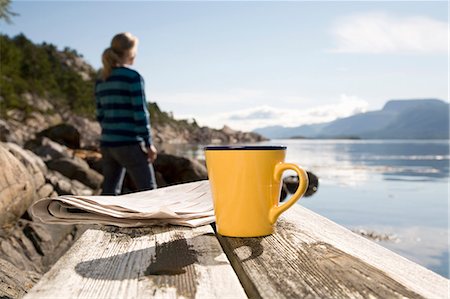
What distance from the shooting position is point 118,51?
4.04 metres

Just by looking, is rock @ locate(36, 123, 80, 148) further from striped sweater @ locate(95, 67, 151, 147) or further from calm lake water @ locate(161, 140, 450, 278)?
striped sweater @ locate(95, 67, 151, 147)

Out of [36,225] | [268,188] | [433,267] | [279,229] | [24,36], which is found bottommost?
[433,267]

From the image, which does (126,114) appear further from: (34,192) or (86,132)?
(86,132)

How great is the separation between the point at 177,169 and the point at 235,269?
34.4 ft

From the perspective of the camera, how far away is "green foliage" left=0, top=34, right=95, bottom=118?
43.2 meters

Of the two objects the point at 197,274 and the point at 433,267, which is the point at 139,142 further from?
the point at 433,267

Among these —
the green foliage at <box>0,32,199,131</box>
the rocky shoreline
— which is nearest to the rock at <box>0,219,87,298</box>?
the rocky shoreline

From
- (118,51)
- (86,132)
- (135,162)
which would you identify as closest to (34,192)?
(135,162)

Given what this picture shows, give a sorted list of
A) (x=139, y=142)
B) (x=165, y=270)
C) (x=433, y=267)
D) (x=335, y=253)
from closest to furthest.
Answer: (x=165, y=270)
(x=335, y=253)
(x=139, y=142)
(x=433, y=267)

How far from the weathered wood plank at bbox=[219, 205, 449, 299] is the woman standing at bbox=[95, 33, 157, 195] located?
9.88 feet

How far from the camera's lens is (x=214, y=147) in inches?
43.0

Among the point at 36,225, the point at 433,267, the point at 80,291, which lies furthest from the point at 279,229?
the point at 433,267

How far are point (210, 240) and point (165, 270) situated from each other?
0.26 m

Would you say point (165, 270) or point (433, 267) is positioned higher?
point (165, 270)
